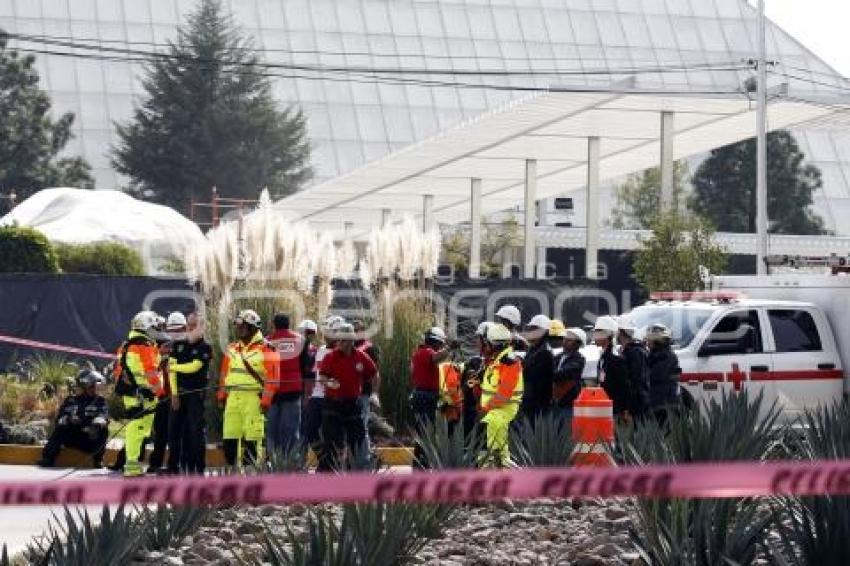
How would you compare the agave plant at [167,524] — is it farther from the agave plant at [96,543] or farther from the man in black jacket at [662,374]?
the man in black jacket at [662,374]

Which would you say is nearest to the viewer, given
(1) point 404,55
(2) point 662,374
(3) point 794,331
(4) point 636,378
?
(4) point 636,378

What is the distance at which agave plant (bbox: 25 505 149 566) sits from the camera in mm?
9375

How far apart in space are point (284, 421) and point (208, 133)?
56.3 meters

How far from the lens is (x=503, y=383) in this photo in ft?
52.1

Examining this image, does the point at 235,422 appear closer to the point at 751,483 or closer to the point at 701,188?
the point at 751,483

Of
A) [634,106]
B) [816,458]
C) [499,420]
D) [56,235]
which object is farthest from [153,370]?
[56,235]

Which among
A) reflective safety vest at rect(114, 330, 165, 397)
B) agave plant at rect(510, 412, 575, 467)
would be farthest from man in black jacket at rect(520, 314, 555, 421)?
reflective safety vest at rect(114, 330, 165, 397)

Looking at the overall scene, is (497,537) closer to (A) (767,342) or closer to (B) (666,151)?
(A) (767,342)

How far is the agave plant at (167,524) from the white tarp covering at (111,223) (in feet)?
A: 79.6

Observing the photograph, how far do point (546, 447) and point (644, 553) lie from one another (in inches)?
160

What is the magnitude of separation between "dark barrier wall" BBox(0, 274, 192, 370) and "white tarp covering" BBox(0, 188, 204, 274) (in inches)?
213

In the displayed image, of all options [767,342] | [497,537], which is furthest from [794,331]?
[497,537]

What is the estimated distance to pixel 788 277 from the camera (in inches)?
808

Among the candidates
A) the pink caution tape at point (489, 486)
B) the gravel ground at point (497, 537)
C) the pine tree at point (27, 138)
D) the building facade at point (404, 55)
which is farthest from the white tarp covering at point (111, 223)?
the building facade at point (404, 55)
